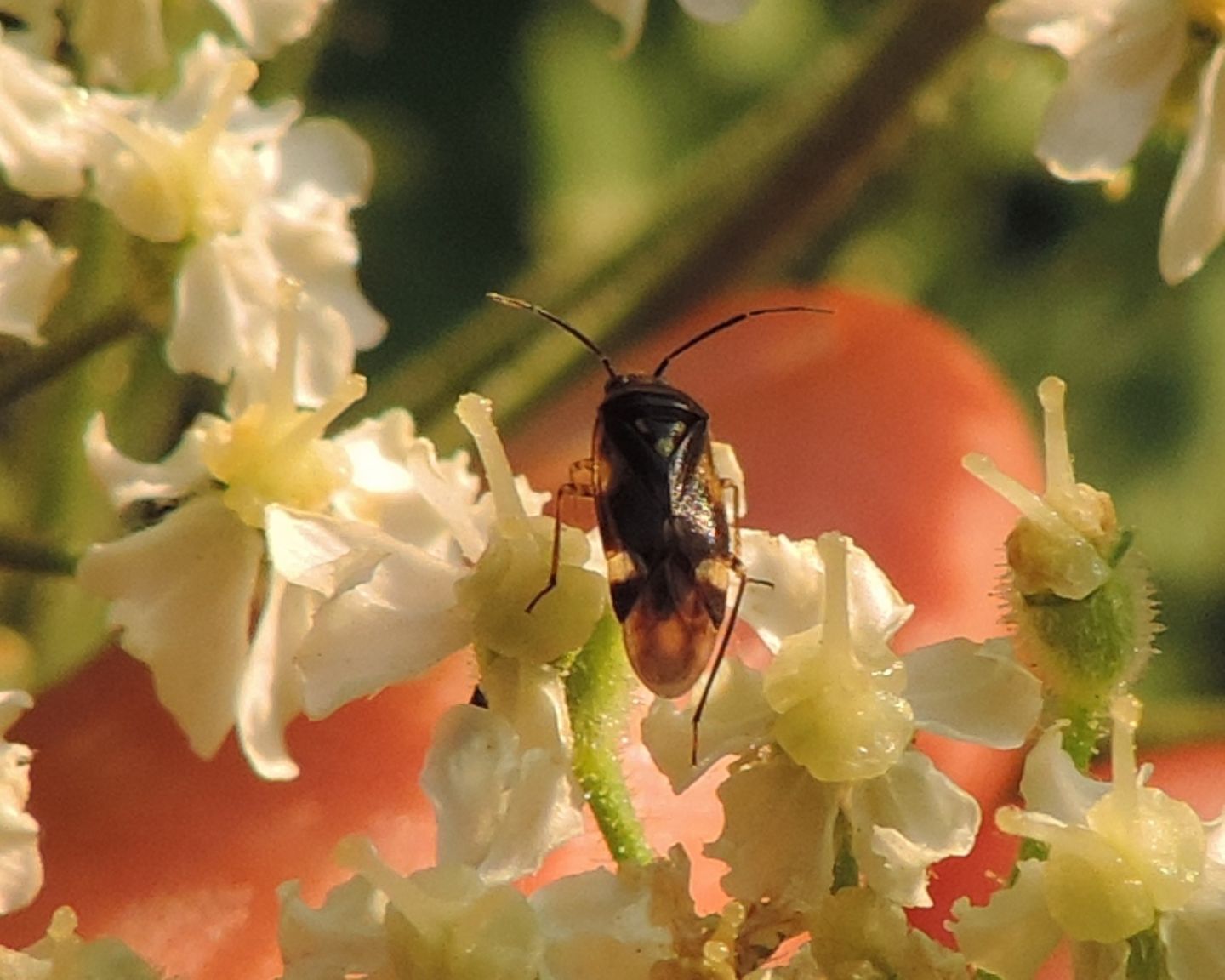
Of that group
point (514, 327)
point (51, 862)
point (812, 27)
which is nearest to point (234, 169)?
point (514, 327)

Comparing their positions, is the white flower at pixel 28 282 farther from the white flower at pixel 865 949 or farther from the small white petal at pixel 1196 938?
the small white petal at pixel 1196 938

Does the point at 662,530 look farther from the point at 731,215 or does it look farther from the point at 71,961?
the point at 731,215

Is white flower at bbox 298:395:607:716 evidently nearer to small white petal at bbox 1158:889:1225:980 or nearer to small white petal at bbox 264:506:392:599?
small white petal at bbox 264:506:392:599

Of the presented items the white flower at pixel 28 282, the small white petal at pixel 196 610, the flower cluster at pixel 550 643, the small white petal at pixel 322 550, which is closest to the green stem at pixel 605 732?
the flower cluster at pixel 550 643

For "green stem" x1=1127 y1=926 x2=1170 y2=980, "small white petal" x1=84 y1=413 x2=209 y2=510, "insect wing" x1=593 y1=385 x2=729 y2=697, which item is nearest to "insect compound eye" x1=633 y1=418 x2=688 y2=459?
"insect wing" x1=593 y1=385 x2=729 y2=697

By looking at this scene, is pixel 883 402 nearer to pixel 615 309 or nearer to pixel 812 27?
pixel 615 309
